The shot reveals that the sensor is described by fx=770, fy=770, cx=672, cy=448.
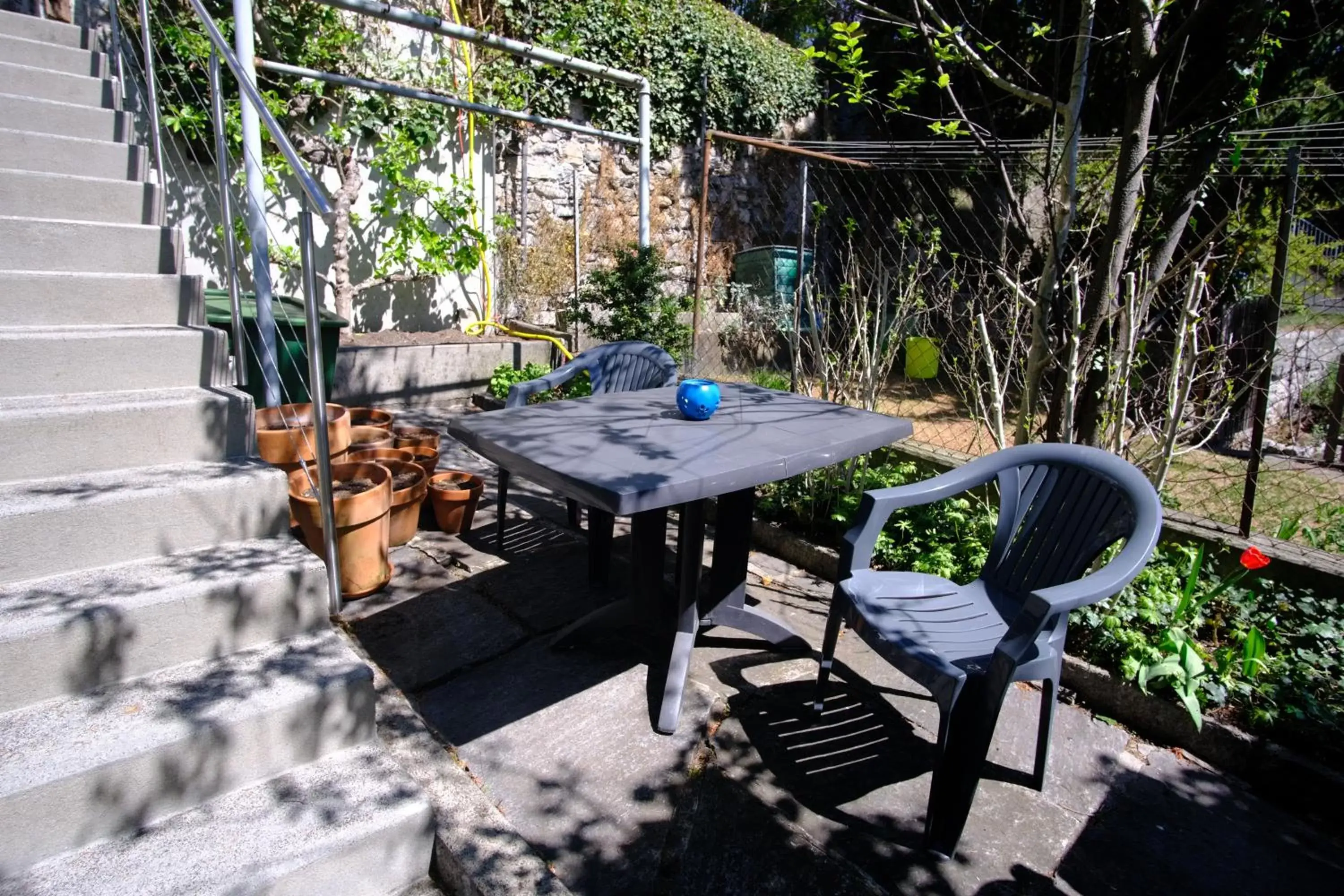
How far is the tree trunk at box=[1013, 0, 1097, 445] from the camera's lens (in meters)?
3.08

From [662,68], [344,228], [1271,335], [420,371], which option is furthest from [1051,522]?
[662,68]

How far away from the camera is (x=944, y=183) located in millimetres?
9219

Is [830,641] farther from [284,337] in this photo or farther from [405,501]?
[284,337]

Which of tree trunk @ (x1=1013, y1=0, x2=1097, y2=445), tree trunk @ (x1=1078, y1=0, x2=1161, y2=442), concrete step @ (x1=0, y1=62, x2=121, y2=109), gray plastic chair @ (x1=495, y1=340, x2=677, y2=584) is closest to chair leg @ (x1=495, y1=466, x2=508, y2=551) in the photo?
gray plastic chair @ (x1=495, y1=340, x2=677, y2=584)

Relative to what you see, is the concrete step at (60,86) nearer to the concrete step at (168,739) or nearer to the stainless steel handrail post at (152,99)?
the stainless steel handrail post at (152,99)

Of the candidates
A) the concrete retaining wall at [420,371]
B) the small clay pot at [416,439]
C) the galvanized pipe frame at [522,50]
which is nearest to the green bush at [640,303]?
the galvanized pipe frame at [522,50]

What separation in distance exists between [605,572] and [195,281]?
195 centimetres

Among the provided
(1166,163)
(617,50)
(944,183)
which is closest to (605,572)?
(1166,163)

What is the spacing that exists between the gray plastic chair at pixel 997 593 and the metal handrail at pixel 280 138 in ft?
5.94

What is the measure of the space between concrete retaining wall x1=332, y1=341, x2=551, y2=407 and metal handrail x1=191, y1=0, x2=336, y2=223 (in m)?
2.85

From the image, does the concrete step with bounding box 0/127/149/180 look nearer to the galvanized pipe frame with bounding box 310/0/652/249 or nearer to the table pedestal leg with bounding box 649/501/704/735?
the galvanized pipe frame with bounding box 310/0/652/249

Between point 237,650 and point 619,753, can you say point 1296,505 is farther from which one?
Answer: point 237,650

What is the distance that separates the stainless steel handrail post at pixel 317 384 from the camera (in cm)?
235

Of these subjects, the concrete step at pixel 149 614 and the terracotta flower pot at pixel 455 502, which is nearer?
the concrete step at pixel 149 614
